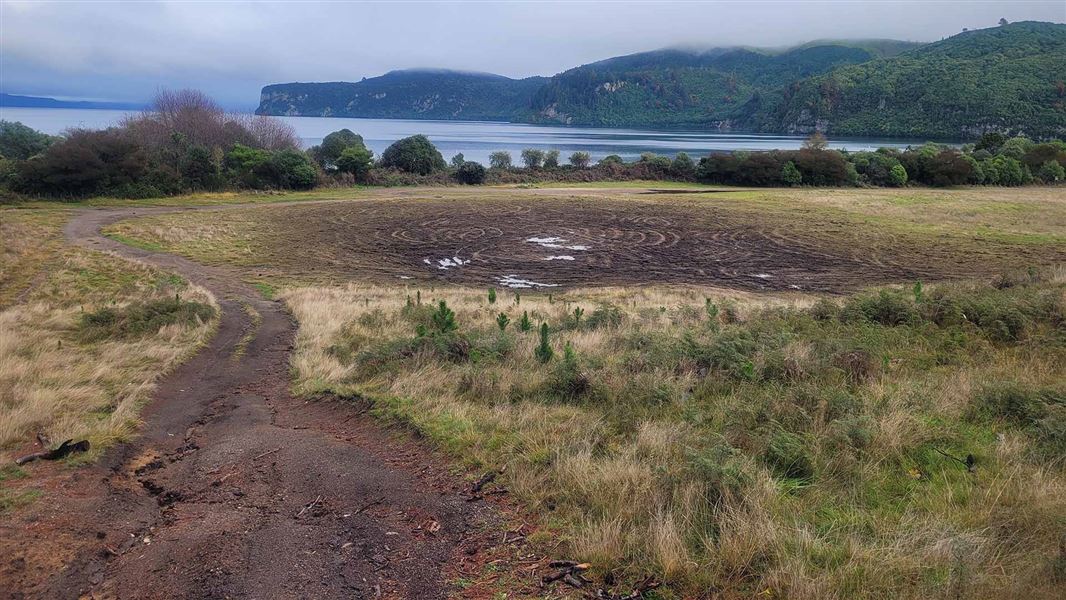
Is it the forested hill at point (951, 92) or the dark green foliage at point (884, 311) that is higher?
the forested hill at point (951, 92)

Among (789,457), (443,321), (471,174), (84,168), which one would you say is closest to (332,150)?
(471,174)

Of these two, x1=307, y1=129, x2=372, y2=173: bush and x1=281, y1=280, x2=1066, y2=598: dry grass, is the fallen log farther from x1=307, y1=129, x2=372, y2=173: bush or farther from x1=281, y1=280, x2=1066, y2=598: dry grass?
x1=307, y1=129, x2=372, y2=173: bush

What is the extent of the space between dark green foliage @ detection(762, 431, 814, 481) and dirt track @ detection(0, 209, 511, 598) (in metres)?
2.48

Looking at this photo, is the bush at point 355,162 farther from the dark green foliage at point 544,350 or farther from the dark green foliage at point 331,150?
the dark green foliage at point 544,350

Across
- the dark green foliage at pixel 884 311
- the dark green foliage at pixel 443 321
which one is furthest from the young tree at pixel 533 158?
the dark green foliage at pixel 884 311

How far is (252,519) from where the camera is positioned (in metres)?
5.00

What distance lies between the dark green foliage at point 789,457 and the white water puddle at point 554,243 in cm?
2558

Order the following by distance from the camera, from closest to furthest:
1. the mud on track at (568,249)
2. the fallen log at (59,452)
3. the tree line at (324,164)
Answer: the fallen log at (59,452)
the mud on track at (568,249)
the tree line at (324,164)

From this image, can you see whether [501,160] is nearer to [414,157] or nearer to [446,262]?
[414,157]

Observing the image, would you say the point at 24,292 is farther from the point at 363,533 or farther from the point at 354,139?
the point at 354,139

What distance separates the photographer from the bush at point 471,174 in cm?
6106

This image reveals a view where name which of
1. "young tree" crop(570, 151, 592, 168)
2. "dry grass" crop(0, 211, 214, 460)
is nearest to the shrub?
"young tree" crop(570, 151, 592, 168)

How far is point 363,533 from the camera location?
470cm

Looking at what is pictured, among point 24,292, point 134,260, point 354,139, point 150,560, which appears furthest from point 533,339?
point 354,139
